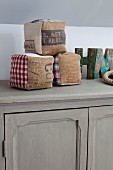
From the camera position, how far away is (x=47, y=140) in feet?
3.68

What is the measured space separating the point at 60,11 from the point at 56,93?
61 centimetres

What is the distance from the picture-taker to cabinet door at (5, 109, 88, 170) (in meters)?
1.07

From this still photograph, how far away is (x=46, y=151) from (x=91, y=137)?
23 centimetres

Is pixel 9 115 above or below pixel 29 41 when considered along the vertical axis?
below

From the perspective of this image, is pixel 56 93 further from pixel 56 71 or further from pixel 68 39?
pixel 68 39

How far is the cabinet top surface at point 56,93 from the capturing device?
3.42 ft

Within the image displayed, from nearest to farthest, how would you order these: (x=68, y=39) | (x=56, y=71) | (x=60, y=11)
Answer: (x=56, y=71)
(x=60, y=11)
(x=68, y=39)

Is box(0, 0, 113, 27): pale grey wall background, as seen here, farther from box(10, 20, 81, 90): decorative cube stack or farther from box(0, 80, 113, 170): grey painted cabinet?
box(0, 80, 113, 170): grey painted cabinet

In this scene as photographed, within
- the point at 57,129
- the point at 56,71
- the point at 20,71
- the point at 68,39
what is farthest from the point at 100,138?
the point at 68,39

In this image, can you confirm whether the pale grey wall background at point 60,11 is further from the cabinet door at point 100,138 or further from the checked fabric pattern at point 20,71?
the cabinet door at point 100,138

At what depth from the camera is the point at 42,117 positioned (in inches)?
42.9

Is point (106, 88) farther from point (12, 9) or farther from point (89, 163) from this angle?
point (12, 9)

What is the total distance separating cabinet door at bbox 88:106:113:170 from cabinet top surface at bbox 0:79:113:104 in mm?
78

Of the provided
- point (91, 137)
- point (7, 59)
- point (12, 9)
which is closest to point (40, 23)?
point (12, 9)
